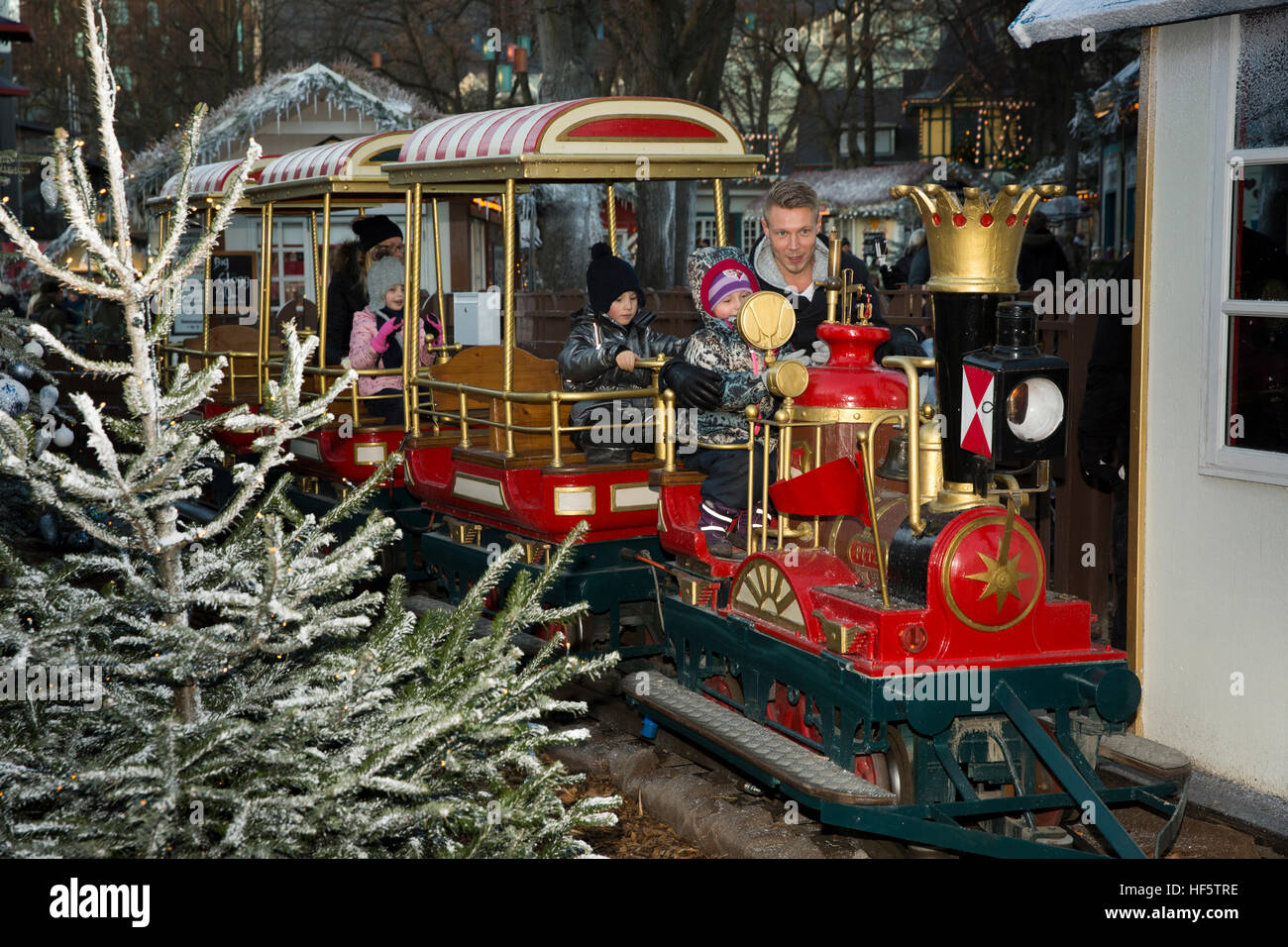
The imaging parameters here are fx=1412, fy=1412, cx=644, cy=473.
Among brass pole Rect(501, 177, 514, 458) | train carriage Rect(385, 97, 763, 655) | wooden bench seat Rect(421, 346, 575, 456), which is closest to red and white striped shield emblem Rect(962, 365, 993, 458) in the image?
train carriage Rect(385, 97, 763, 655)

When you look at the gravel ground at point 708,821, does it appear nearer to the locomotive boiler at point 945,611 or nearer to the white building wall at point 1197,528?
the locomotive boiler at point 945,611

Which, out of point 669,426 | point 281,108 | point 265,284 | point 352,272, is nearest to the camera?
point 669,426

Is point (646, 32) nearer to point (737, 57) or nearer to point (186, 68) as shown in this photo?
point (186, 68)

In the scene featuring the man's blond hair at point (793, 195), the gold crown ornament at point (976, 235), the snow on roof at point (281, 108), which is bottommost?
the gold crown ornament at point (976, 235)

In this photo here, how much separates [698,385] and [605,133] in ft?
6.00

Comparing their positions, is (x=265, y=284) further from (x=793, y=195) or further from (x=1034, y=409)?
(x=1034, y=409)

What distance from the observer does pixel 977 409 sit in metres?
4.25

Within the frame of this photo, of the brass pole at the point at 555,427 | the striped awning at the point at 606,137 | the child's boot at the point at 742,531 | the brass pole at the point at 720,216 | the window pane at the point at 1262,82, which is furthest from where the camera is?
the brass pole at the point at 720,216

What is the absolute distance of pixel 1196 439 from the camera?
5414mm

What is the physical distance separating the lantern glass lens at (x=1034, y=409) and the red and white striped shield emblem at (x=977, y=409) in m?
0.07

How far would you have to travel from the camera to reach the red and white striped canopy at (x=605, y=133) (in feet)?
22.3

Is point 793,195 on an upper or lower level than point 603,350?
upper

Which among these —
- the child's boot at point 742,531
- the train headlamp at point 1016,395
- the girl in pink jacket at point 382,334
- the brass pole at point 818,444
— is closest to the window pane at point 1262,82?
the train headlamp at point 1016,395

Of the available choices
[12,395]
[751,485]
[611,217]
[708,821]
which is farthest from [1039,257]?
[12,395]
